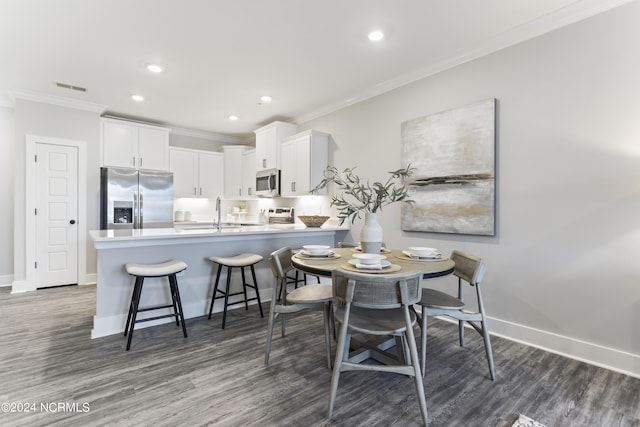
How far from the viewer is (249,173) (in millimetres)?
6219

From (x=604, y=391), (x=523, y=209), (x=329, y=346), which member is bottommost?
(x=604, y=391)

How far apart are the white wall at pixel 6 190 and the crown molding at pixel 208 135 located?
228cm

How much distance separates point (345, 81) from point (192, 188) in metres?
3.73

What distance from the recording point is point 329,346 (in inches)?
88.7

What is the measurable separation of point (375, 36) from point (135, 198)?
4.27m

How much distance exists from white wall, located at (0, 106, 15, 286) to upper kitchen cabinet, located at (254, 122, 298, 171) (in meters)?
3.62

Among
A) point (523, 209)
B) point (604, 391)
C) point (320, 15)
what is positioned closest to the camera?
point (604, 391)

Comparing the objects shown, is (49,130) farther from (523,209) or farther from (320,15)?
(523,209)

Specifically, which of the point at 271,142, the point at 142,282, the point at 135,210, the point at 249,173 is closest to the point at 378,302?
the point at 142,282

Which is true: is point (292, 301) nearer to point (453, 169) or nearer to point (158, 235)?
point (158, 235)

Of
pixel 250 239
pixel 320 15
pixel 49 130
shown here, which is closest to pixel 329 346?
pixel 250 239

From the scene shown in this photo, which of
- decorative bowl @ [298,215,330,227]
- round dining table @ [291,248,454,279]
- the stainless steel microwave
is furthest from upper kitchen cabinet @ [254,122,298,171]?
round dining table @ [291,248,454,279]

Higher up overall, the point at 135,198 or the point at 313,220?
the point at 135,198

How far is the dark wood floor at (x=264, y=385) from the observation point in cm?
173
